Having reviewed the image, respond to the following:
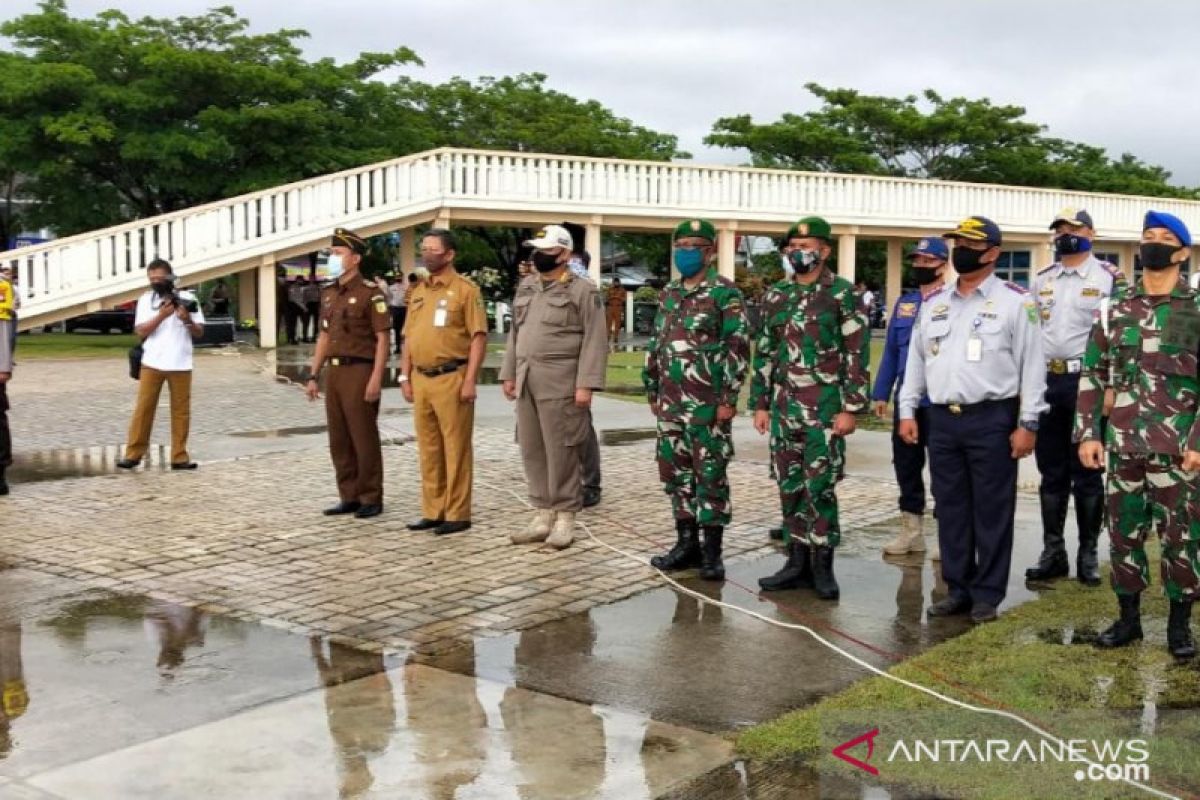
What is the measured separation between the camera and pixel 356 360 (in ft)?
28.1

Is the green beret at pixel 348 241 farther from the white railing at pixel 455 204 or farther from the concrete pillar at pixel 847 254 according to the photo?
the concrete pillar at pixel 847 254

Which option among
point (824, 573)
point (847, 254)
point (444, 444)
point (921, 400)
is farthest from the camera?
point (847, 254)

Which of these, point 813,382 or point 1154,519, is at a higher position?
point 813,382

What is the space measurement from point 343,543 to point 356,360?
4.48 feet

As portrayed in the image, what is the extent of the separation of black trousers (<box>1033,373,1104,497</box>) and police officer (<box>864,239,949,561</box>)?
2.04ft

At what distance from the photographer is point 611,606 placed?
636cm

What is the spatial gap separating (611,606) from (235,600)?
72.6 inches

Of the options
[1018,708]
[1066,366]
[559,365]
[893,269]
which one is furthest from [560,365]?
[893,269]

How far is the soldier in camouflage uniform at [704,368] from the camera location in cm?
674

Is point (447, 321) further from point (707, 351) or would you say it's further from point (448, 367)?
point (707, 351)

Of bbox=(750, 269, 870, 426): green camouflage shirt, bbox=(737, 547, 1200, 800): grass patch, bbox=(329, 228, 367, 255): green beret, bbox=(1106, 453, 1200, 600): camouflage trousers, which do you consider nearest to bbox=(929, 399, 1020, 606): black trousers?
bbox=(737, 547, 1200, 800): grass patch

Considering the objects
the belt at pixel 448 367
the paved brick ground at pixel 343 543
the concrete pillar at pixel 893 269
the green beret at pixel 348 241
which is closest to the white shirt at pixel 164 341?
the paved brick ground at pixel 343 543

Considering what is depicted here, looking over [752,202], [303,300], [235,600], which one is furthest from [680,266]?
[752,202]

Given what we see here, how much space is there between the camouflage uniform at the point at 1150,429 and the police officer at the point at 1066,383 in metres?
1.17
